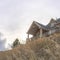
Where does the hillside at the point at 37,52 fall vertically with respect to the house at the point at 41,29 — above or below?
below

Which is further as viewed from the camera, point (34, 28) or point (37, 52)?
point (34, 28)

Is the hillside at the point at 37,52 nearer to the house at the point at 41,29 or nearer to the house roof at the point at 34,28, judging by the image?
the house at the point at 41,29

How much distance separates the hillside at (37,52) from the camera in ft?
79.7

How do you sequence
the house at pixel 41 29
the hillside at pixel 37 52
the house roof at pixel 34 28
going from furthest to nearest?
1. the house roof at pixel 34 28
2. the house at pixel 41 29
3. the hillside at pixel 37 52

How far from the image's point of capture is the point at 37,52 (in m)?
25.5

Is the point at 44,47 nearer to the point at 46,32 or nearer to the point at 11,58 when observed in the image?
the point at 11,58

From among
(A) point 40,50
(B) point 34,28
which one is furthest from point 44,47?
(B) point 34,28

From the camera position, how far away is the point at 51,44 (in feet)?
89.0

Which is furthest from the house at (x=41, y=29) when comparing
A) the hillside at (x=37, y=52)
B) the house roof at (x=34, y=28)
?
the hillside at (x=37, y=52)

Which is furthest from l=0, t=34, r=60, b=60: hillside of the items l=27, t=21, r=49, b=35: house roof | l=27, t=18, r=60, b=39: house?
l=27, t=21, r=49, b=35: house roof

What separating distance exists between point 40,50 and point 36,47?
109 centimetres

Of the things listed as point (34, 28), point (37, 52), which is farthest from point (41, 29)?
point (37, 52)

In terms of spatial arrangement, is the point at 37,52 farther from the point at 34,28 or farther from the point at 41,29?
the point at 34,28

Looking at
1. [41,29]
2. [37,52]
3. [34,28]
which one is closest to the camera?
[37,52]
